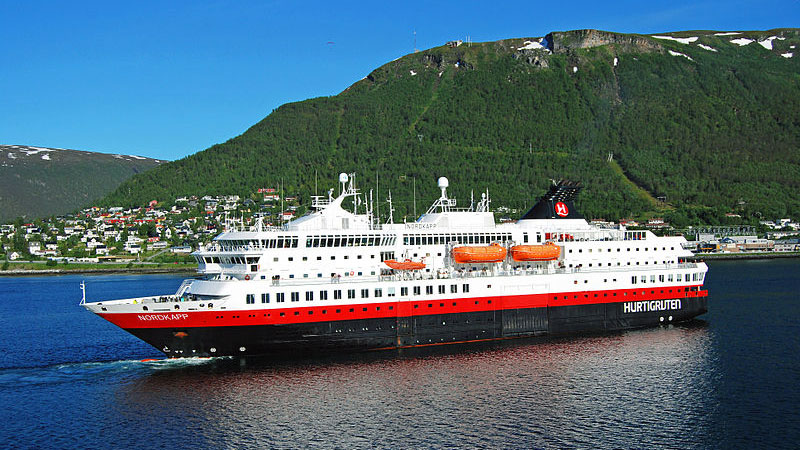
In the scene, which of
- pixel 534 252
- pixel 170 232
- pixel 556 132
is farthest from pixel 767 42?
pixel 534 252

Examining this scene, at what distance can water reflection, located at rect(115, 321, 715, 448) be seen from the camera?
74.9 ft

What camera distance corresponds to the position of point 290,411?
82.1ft

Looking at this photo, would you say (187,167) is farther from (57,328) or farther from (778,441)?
(778,441)

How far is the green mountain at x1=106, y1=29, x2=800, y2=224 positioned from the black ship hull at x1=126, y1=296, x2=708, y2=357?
272ft

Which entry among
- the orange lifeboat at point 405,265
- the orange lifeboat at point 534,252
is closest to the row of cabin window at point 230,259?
the orange lifeboat at point 405,265

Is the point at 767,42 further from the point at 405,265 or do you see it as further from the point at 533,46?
the point at 405,265

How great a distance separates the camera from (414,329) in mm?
33438

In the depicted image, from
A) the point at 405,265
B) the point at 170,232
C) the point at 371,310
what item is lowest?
the point at 371,310

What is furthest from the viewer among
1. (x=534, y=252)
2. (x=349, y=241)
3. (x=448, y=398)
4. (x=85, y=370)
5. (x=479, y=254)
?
(x=534, y=252)

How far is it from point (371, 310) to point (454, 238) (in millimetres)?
6946

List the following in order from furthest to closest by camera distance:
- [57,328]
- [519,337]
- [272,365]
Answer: [57,328], [519,337], [272,365]

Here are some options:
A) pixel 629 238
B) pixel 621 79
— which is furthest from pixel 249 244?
pixel 621 79

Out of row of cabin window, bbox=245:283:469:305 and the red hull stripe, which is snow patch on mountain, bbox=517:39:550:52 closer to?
the red hull stripe

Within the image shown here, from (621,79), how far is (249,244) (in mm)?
160589
